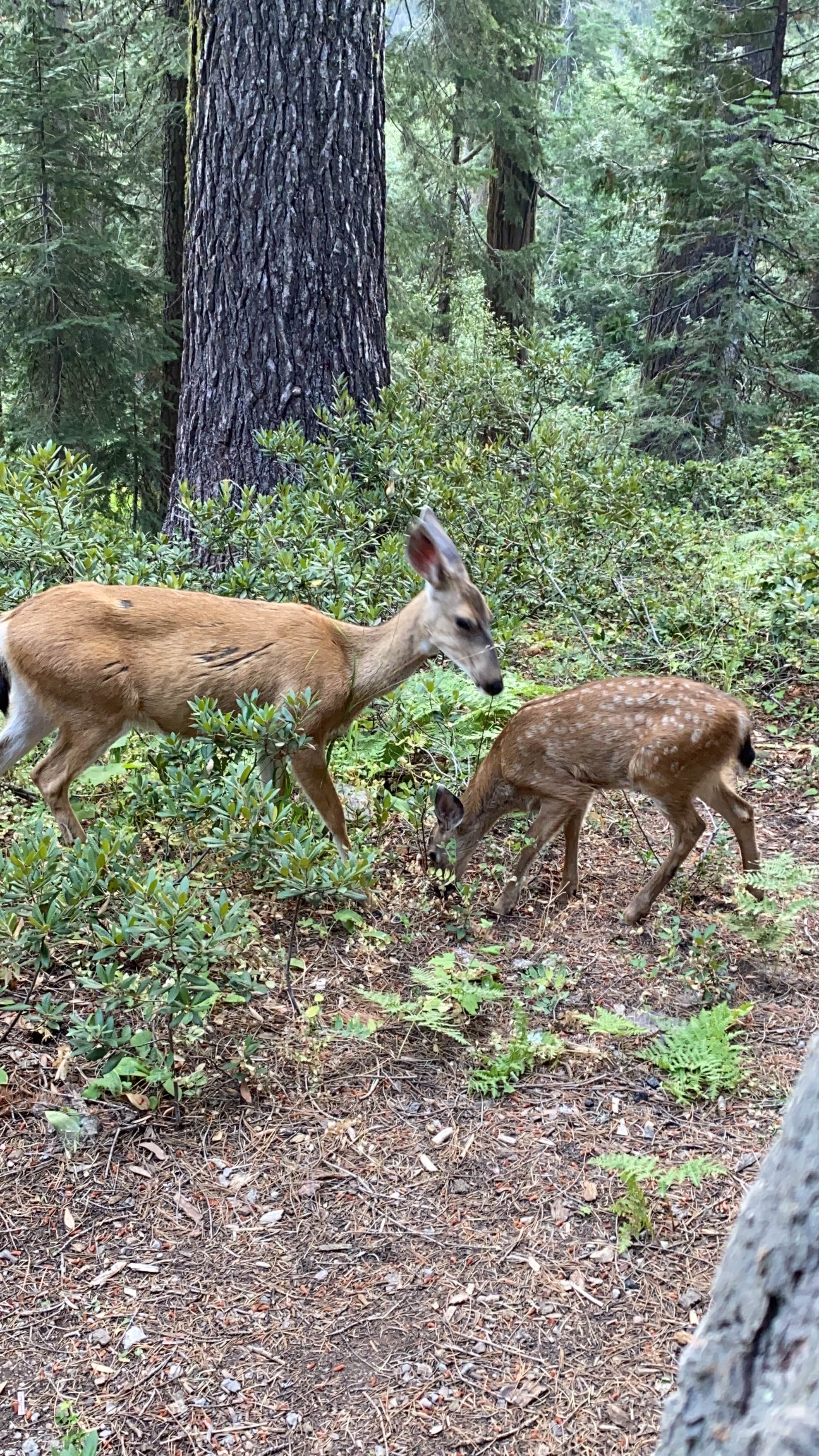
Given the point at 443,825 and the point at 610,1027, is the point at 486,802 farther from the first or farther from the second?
the point at 610,1027

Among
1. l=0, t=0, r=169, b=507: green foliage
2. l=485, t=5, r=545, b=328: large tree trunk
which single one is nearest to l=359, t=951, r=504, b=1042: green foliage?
l=0, t=0, r=169, b=507: green foliage

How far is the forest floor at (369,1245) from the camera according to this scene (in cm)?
258

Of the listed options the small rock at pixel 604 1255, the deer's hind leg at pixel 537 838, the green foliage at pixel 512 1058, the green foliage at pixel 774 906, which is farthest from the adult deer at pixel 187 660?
the small rock at pixel 604 1255

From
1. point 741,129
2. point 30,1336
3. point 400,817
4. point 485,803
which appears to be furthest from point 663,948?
point 741,129

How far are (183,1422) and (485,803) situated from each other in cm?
330

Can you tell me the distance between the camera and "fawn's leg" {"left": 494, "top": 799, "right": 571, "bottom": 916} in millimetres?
5051

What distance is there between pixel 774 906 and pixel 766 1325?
11.7 feet

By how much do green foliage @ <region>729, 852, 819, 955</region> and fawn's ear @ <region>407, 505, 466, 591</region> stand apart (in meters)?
1.95

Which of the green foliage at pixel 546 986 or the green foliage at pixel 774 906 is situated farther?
the green foliage at pixel 774 906

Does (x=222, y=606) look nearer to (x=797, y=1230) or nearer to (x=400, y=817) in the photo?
(x=400, y=817)

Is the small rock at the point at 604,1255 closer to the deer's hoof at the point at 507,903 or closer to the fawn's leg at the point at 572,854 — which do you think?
the deer's hoof at the point at 507,903

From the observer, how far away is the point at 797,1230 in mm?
1189

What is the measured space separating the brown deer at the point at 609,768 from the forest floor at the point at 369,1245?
35.1 inches

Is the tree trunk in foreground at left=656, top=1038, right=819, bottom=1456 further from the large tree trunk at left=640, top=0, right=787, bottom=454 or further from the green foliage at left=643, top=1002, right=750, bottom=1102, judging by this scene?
the large tree trunk at left=640, top=0, right=787, bottom=454
